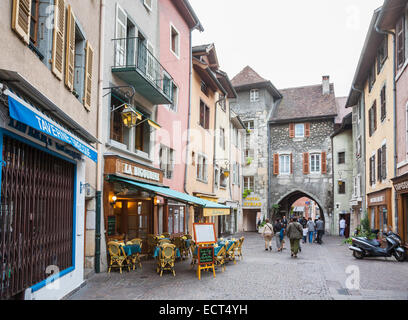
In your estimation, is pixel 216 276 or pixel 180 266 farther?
pixel 180 266

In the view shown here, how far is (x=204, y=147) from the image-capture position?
2139 cm

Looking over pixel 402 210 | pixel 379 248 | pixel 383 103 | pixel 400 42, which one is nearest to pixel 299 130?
pixel 383 103

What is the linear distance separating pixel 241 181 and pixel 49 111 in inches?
1070

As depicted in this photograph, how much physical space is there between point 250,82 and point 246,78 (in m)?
0.94

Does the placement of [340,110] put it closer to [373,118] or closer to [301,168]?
[301,168]

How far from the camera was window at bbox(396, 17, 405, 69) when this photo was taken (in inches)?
537

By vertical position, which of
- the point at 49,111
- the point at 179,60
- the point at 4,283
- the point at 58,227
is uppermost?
the point at 179,60

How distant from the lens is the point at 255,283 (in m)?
9.28

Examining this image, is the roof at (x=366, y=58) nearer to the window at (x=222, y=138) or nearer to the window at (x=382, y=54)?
the window at (x=382, y=54)

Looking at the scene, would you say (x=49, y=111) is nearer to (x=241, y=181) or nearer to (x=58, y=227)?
(x=58, y=227)

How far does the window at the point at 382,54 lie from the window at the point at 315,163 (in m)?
15.7
